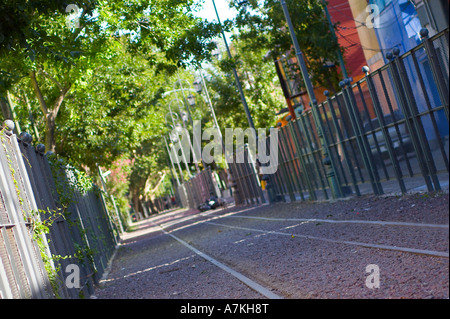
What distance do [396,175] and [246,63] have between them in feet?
101

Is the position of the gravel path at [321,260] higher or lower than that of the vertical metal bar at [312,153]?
lower

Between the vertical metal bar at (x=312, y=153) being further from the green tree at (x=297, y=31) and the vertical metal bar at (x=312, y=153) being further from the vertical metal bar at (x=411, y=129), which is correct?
the vertical metal bar at (x=411, y=129)

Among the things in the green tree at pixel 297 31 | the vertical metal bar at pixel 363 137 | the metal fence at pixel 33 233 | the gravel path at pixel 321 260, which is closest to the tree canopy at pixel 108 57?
the green tree at pixel 297 31

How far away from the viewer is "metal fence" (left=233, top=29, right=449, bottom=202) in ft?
38.0

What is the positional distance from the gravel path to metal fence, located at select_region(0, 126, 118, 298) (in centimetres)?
128

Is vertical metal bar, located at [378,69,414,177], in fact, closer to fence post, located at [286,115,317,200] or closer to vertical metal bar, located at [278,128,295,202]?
fence post, located at [286,115,317,200]

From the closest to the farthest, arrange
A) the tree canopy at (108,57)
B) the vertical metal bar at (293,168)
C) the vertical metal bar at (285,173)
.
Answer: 1. the tree canopy at (108,57)
2. the vertical metal bar at (293,168)
3. the vertical metal bar at (285,173)

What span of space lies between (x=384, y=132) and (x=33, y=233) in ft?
28.1

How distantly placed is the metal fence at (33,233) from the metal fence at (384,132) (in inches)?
254

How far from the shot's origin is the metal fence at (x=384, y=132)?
11.6m

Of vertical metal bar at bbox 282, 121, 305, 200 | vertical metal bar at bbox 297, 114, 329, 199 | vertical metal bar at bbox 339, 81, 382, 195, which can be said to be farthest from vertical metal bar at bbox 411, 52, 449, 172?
vertical metal bar at bbox 282, 121, 305, 200

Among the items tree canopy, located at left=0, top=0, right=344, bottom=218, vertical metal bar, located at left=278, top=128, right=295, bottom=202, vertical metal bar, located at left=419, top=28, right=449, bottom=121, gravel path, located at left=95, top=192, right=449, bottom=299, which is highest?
tree canopy, located at left=0, top=0, right=344, bottom=218
